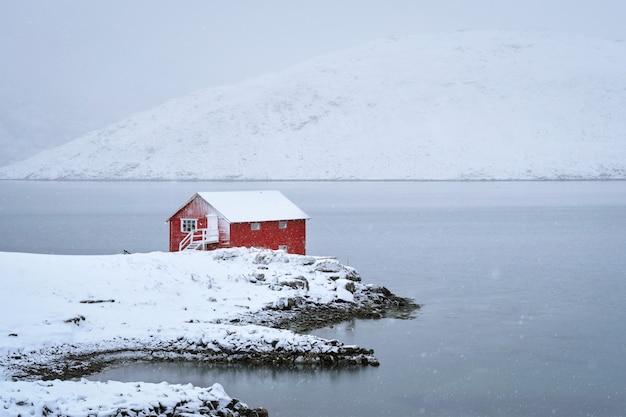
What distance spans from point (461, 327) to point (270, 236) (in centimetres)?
1257

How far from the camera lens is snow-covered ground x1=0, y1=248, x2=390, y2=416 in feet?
50.3

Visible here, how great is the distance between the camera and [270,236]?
125 feet

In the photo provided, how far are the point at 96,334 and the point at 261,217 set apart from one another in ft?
50.4

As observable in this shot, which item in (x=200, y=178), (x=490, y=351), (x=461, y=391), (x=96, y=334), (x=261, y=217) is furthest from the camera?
(x=200, y=178)

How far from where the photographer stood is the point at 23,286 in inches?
1009

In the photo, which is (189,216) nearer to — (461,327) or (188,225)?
(188,225)

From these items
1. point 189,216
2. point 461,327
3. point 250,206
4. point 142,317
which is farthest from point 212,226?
point 461,327

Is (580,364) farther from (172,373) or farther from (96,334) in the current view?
(96,334)

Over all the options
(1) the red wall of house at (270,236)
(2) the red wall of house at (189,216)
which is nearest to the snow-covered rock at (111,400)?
(1) the red wall of house at (270,236)

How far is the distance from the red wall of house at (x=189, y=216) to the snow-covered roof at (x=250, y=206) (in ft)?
1.48

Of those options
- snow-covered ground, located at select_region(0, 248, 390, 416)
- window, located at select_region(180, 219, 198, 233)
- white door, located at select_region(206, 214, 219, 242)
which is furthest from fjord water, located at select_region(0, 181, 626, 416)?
window, located at select_region(180, 219, 198, 233)

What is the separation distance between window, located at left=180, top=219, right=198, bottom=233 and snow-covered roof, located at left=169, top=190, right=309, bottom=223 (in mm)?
1387

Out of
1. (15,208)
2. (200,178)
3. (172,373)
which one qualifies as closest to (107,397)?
(172,373)

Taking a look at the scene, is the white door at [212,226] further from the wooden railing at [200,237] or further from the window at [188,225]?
the window at [188,225]
